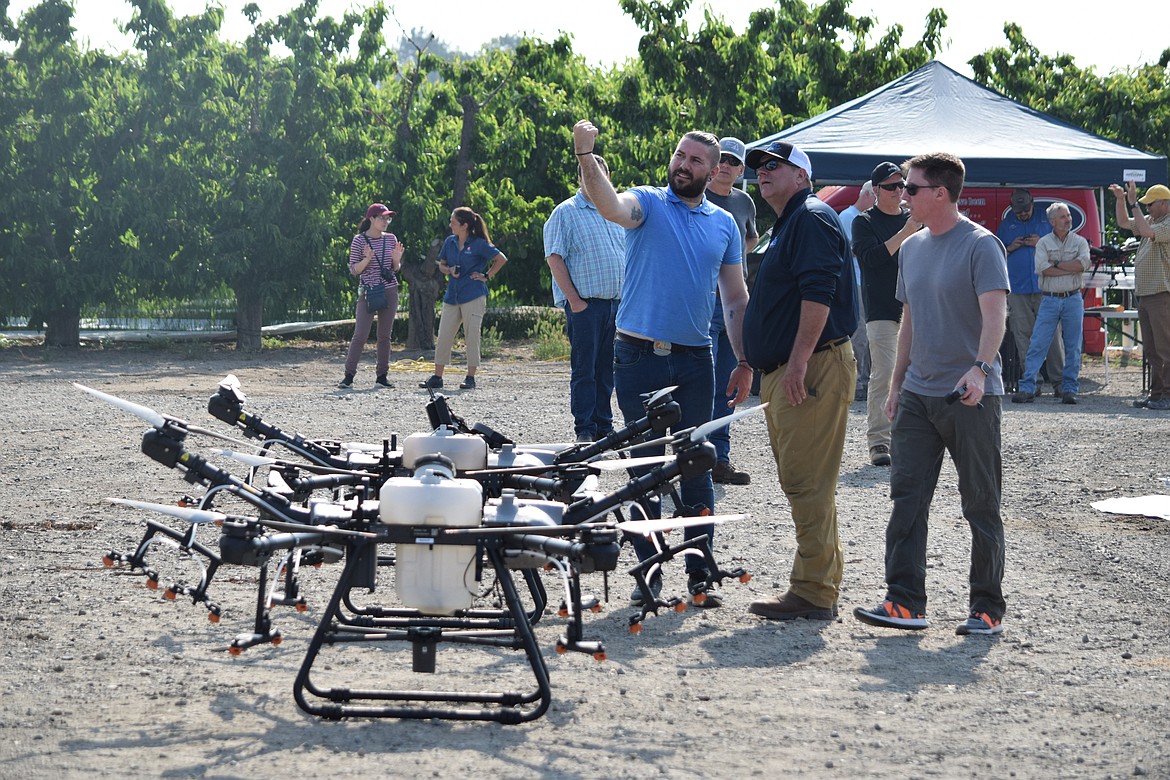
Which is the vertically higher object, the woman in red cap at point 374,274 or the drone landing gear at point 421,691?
the woman in red cap at point 374,274

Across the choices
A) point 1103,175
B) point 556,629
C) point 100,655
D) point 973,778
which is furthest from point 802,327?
point 1103,175

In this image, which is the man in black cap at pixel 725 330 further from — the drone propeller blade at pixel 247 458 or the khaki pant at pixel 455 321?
the khaki pant at pixel 455 321

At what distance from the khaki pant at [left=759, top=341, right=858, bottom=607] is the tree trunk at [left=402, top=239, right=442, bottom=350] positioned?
18247 mm

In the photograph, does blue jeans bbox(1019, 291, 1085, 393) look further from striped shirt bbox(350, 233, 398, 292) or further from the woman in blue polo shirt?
striped shirt bbox(350, 233, 398, 292)

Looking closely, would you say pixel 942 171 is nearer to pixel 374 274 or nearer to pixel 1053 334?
pixel 1053 334

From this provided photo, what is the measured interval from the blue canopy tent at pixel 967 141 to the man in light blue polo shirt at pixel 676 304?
923 cm

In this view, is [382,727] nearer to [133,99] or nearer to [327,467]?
[327,467]

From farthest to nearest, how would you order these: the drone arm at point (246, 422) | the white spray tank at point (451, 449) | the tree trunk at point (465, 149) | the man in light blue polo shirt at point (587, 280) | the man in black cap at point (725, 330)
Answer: the tree trunk at point (465, 149) → the man in light blue polo shirt at point (587, 280) → the man in black cap at point (725, 330) → the drone arm at point (246, 422) → the white spray tank at point (451, 449)

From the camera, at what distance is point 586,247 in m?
9.73

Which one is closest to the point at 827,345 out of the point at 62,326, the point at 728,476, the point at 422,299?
the point at 728,476

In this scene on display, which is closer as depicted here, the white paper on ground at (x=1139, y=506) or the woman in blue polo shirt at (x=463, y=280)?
the white paper on ground at (x=1139, y=506)

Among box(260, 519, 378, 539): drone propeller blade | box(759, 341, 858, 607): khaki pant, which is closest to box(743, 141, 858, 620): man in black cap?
box(759, 341, 858, 607): khaki pant

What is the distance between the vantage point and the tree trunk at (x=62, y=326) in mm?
23141

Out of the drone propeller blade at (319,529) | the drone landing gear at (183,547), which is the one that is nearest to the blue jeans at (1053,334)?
the drone propeller blade at (319,529)
